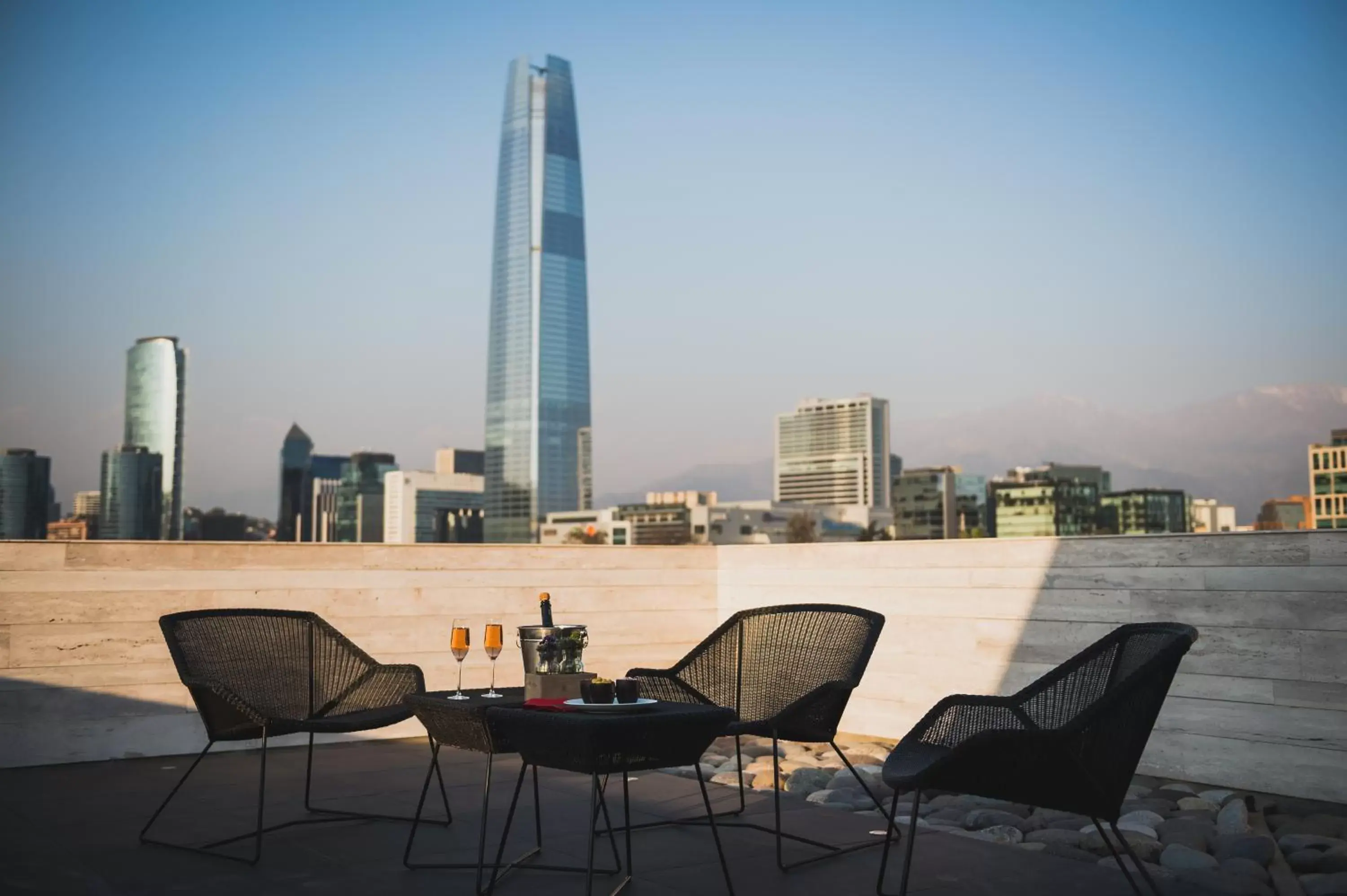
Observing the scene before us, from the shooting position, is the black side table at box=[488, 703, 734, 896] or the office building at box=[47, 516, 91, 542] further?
the office building at box=[47, 516, 91, 542]

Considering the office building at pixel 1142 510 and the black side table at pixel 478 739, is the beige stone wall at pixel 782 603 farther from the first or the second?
the office building at pixel 1142 510

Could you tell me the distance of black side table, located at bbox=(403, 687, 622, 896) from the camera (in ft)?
9.70

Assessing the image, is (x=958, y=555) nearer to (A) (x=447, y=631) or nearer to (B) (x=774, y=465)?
(A) (x=447, y=631)

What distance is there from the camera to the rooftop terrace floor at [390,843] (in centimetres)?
308

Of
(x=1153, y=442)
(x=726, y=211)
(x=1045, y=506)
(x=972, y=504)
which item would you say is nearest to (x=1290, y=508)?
(x=1153, y=442)

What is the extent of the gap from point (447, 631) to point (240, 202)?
54.8 m

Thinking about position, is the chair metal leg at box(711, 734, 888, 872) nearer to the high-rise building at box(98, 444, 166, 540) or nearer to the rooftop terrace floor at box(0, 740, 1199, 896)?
the rooftop terrace floor at box(0, 740, 1199, 896)

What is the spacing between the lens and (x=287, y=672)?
419cm

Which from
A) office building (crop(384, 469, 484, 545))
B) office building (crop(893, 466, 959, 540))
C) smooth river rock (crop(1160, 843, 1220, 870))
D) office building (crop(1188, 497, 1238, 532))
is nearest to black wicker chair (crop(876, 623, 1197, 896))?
smooth river rock (crop(1160, 843, 1220, 870))

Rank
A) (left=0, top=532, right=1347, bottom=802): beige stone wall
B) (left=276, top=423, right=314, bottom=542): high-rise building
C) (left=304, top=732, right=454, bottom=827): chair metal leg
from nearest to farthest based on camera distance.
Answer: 1. (left=304, top=732, right=454, bottom=827): chair metal leg
2. (left=0, top=532, right=1347, bottom=802): beige stone wall
3. (left=276, top=423, right=314, bottom=542): high-rise building

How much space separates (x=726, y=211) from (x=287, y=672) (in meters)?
53.1

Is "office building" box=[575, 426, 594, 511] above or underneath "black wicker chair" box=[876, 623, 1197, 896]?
above

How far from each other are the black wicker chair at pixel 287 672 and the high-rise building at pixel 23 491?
181 ft

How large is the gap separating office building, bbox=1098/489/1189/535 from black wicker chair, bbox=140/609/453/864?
72.2 meters
